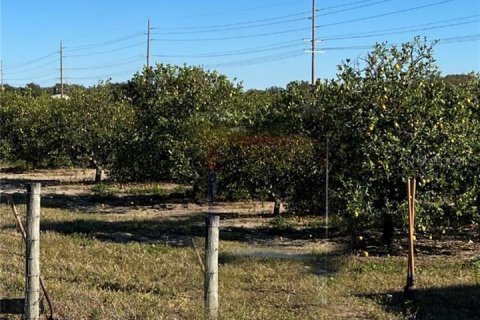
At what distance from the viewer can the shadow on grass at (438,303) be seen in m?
6.02

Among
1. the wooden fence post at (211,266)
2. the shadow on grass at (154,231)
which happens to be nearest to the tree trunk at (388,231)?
the shadow on grass at (154,231)

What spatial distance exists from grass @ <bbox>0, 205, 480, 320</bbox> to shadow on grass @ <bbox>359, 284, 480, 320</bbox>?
12 millimetres

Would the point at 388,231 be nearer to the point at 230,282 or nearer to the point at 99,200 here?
the point at 230,282

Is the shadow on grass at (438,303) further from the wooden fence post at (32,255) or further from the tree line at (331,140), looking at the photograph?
the wooden fence post at (32,255)

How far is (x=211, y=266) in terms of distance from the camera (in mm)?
4625

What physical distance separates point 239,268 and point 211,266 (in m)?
3.27

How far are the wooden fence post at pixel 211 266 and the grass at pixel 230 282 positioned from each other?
9.6 inches

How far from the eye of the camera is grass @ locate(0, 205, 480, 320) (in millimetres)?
5262

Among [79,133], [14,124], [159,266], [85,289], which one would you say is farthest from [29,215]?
[14,124]

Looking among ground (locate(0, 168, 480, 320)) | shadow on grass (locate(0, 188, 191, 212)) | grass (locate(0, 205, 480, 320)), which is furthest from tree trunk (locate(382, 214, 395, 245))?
shadow on grass (locate(0, 188, 191, 212))

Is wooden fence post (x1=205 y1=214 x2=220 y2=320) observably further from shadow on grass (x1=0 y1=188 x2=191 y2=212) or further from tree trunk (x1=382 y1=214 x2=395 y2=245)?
shadow on grass (x1=0 y1=188 x2=191 y2=212)

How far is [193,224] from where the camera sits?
12.3 metres

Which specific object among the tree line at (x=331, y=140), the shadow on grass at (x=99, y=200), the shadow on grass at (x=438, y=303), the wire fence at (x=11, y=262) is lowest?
the shadow on grass at (x=438, y=303)

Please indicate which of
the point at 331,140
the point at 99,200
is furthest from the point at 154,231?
the point at 99,200
